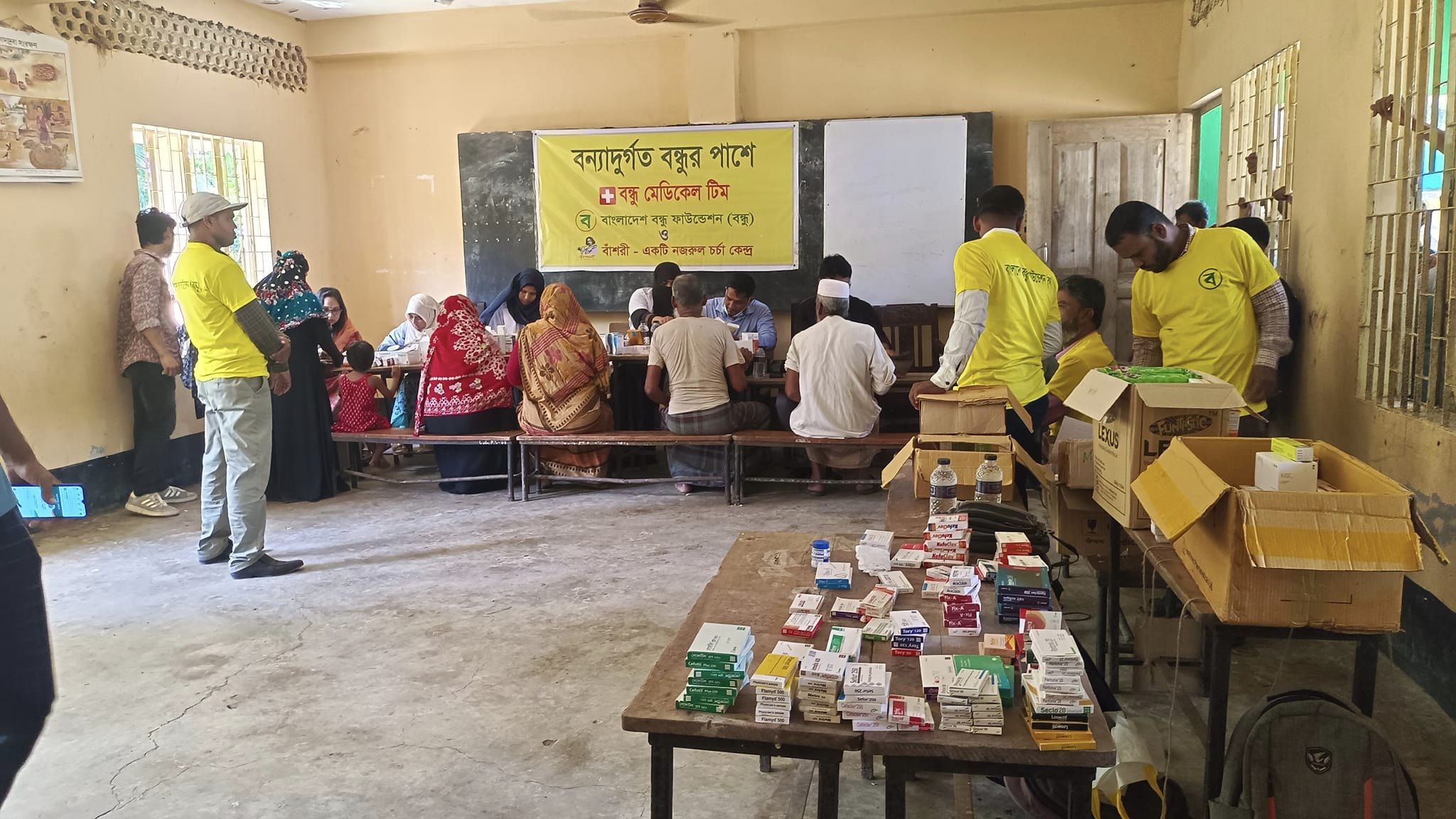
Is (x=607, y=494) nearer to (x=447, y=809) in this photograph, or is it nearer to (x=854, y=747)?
(x=447, y=809)

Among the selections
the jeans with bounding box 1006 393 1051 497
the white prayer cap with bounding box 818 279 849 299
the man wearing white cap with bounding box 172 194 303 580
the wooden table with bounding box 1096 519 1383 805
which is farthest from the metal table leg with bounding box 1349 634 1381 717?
the man wearing white cap with bounding box 172 194 303 580

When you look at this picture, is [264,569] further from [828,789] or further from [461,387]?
[828,789]

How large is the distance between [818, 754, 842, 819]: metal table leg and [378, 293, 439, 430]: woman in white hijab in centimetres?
497

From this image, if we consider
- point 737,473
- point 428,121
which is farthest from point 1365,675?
point 428,121

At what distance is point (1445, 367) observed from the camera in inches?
114

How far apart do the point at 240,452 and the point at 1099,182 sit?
538 cm

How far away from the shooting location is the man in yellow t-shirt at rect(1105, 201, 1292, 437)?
11.6ft

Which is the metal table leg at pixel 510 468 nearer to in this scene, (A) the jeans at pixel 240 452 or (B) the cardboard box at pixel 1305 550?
(A) the jeans at pixel 240 452

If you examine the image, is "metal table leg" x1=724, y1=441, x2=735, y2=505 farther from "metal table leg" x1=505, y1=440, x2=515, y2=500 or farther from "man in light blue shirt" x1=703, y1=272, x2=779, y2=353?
"metal table leg" x1=505, y1=440, x2=515, y2=500

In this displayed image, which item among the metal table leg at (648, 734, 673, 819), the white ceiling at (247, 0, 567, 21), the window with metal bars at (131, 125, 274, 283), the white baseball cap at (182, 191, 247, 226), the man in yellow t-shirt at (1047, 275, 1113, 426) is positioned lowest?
the metal table leg at (648, 734, 673, 819)

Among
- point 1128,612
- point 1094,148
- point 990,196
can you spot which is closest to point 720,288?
point 1094,148

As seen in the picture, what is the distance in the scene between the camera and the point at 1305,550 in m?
1.81

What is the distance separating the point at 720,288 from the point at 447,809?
5.36m

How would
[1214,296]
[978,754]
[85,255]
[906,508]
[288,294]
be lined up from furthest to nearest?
[85,255] < [288,294] < [1214,296] < [906,508] < [978,754]
